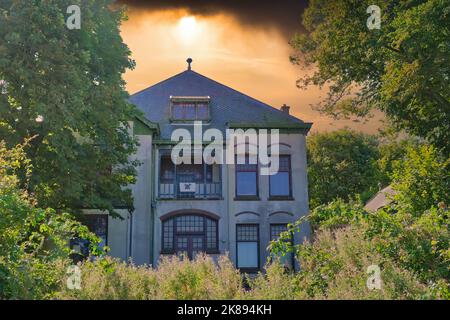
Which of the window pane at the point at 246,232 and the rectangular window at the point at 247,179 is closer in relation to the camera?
the window pane at the point at 246,232

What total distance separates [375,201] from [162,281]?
33522 millimetres

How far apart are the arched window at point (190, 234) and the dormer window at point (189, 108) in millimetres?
6053

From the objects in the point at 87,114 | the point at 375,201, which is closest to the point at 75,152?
the point at 87,114

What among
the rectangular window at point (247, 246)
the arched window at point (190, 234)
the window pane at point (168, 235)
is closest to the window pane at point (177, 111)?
the arched window at point (190, 234)

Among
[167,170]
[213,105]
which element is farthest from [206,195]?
[213,105]

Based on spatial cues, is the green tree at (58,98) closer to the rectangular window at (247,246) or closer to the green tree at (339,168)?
the rectangular window at (247,246)

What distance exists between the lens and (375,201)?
39.8 metres

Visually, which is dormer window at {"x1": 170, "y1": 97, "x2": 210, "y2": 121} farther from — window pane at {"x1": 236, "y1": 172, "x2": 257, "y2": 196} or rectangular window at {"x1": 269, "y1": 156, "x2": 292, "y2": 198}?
rectangular window at {"x1": 269, "y1": 156, "x2": 292, "y2": 198}

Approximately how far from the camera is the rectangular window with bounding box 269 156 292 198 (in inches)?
1176

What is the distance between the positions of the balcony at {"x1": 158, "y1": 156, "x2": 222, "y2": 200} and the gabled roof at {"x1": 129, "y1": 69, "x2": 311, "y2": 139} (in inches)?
79.1

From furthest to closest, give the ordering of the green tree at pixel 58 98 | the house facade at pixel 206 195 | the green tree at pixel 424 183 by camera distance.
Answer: the house facade at pixel 206 195 < the green tree at pixel 58 98 < the green tree at pixel 424 183

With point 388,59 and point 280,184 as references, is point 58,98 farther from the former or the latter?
point 280,184

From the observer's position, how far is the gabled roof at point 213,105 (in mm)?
30453

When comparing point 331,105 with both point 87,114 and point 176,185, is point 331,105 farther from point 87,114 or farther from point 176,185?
point 87,114
